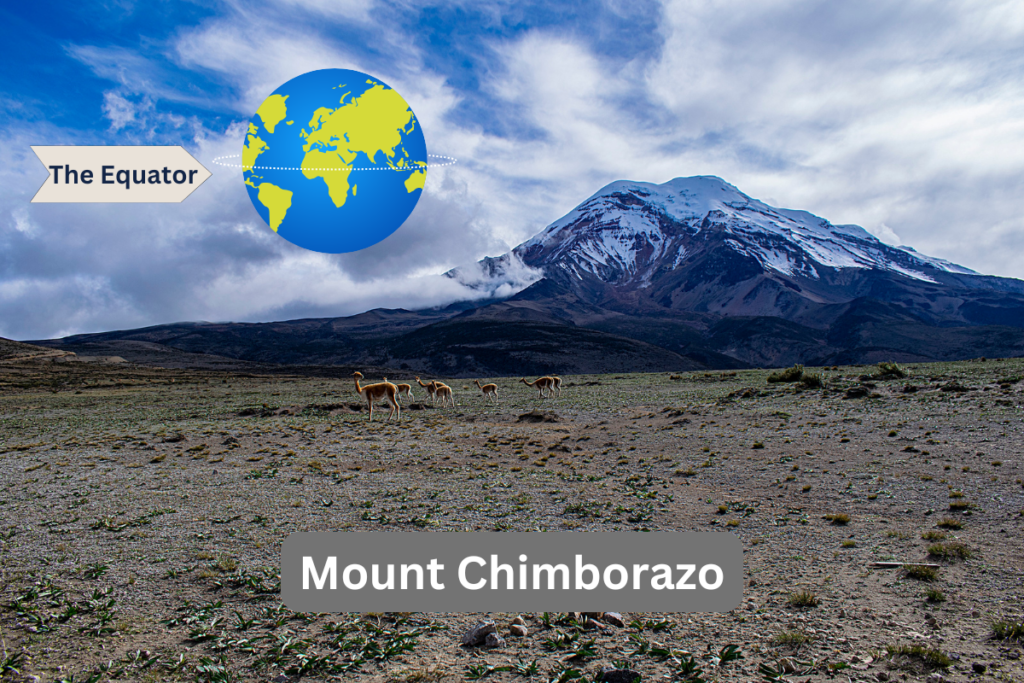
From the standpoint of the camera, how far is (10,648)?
20.0ft

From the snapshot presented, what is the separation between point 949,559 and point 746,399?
915 inches

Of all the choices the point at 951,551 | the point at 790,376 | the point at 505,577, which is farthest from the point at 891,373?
the point at 505,577

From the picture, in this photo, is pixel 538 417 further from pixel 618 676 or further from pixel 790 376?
pixel 618 676

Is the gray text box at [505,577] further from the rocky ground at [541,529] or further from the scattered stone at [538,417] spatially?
the scattered stone at [538,417]

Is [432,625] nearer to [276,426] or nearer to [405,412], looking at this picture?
[276,426]

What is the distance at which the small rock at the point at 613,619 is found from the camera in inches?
264

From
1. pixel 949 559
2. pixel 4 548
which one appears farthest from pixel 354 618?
pixel 949 559

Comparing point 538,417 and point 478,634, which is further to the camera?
point 538,417

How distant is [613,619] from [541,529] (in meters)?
3.67

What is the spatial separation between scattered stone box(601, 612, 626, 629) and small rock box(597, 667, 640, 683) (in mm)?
1207

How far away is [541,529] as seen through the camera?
1033 cm

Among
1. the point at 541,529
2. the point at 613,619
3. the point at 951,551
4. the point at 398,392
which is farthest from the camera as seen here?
the point at 398,392

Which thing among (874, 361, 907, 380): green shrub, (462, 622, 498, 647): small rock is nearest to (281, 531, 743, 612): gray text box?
(462, 622, 498, 647): small rock

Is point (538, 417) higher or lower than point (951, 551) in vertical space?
higher
